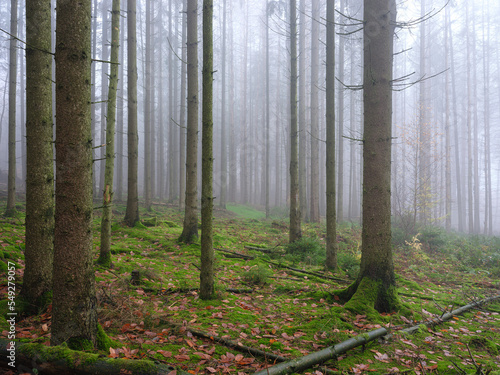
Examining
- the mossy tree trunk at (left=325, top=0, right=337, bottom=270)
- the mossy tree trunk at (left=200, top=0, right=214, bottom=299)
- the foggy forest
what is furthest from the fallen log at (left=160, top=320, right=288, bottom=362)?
the mossy tree trunk at (left=325, top=0, right=337, bottom=270)

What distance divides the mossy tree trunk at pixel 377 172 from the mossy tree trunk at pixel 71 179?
160 inches

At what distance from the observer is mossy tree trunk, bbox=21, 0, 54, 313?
3812 millimetres

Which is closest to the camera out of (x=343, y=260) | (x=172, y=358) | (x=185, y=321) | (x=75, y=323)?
(x=75, y=323)

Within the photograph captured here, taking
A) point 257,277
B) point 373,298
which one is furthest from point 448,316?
point 257,277

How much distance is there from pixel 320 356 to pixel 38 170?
413 centimetres

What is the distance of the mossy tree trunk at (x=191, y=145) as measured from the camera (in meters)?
8.42

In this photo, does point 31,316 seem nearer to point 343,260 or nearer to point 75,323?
point 75,323

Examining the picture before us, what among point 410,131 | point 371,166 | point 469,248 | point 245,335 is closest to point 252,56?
point 410,131

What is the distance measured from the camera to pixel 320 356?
10.4 ft

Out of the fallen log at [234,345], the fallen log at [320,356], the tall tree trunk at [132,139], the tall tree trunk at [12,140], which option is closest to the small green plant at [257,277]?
the fallen log at [234,345]

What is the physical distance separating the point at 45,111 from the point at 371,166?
505 cm

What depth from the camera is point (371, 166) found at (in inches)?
201

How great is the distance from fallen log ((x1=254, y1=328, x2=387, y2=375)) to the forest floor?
0.28ft

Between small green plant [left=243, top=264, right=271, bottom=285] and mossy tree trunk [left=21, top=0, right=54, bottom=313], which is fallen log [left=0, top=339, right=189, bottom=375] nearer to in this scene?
mossy tree trunk [left=21, top=0, right=54, bottom=313]
